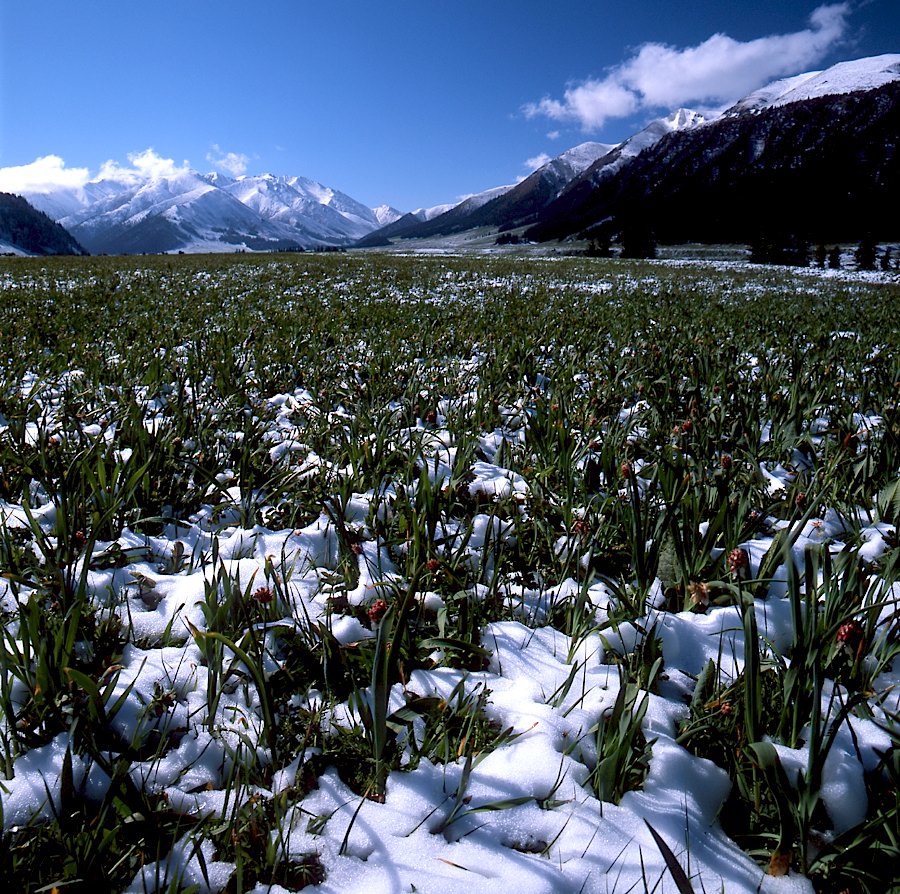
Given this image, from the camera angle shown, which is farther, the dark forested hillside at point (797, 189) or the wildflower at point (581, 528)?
the dark forested hillside at point (797, 189)

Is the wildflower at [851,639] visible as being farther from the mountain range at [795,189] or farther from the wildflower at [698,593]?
the mountain range at [795,189]

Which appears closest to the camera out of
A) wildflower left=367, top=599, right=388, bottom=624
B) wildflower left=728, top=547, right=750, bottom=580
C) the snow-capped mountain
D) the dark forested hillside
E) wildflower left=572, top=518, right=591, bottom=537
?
wildflower left=367, top=599, right=388, bottom=624

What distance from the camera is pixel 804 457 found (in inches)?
170

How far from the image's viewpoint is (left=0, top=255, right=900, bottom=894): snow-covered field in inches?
56.9

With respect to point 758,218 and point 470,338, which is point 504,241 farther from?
point 470,338

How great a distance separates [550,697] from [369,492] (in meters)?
1.95

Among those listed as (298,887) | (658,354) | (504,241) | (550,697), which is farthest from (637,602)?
(504,241)

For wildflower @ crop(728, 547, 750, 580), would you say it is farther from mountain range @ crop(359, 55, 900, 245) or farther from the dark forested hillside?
the dark forested hillside

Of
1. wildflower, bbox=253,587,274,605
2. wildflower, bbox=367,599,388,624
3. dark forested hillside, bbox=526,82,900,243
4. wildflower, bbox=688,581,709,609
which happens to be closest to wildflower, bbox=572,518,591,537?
wildflower, bbox=688,581,709,609

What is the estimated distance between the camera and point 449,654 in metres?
2.23

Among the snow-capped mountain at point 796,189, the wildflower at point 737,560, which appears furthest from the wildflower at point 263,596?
the snow-capped mountain at point 796,189

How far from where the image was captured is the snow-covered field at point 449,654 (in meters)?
1.45

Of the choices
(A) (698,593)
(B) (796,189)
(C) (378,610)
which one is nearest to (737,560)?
(A) (698,593)

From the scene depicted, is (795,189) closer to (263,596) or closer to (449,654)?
(449,654)
